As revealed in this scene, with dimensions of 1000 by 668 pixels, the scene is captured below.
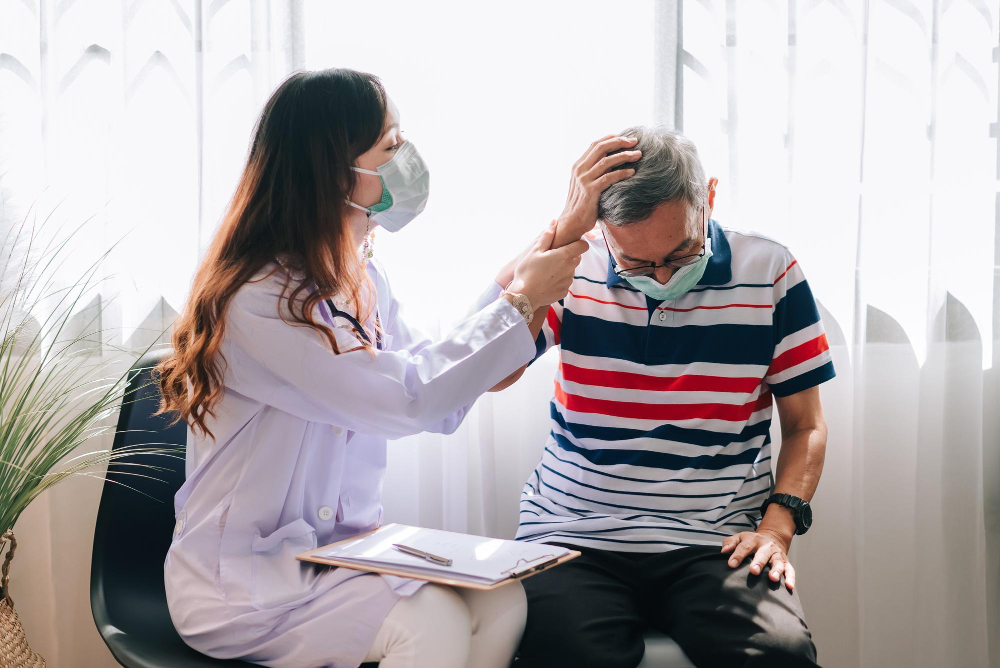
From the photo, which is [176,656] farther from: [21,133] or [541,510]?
[21,133]

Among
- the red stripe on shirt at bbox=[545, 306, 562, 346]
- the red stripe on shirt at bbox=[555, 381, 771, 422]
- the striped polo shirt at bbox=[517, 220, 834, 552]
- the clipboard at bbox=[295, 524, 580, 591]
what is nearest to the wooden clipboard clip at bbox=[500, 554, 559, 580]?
the clipboard at bbox=[295, 524, 580, 591]

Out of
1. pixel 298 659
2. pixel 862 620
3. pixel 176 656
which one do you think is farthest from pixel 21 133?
pixel 862 620

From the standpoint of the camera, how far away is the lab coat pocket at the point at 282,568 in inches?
48.1

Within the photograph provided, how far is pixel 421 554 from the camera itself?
121 centimetres

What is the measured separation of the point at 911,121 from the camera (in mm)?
1782

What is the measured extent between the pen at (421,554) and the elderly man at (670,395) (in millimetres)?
262

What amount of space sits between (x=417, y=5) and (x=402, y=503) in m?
1.16

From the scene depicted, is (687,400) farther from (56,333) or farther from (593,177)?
(56,333)

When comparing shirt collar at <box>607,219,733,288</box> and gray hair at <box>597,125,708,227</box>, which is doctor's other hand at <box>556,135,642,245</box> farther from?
shirt collar at <box>607,219,733,288</box>

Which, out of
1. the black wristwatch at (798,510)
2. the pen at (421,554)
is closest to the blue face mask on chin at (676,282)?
the black wristwatch at (798,510)

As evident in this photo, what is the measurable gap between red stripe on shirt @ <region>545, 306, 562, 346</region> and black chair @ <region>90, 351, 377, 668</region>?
758mm

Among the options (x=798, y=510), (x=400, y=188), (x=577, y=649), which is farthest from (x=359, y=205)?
(x=798, y=510)

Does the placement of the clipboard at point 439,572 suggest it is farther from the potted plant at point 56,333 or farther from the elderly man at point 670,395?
the potted plant at point 56,333

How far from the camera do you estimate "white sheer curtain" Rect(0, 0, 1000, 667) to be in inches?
70.4
